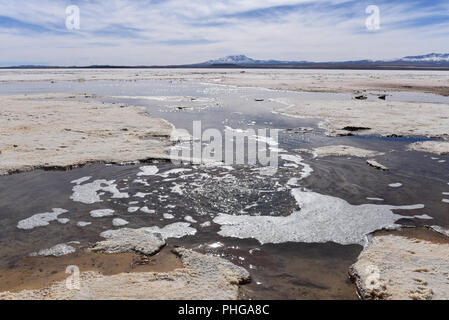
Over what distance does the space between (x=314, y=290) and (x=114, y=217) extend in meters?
3.99

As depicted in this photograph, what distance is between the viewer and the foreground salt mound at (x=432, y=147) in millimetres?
10724

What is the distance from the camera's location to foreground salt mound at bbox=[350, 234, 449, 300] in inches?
159

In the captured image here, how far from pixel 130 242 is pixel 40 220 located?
2133 mm

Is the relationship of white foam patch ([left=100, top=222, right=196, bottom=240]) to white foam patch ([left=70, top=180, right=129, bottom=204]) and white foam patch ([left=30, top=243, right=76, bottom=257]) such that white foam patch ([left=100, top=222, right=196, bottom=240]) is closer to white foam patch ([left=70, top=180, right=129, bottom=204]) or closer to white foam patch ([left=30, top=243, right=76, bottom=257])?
white foam patch ([left=30, top=243, right=76, bottom=257])

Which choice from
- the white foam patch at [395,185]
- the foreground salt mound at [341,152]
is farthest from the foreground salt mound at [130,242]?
the foreground salt mound at [341,152]

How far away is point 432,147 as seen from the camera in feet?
36.6

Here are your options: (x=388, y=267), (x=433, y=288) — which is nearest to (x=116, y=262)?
(x=388, y=267)

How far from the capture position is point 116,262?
478cm

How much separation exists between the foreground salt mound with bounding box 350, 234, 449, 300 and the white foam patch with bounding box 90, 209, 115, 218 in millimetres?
4615

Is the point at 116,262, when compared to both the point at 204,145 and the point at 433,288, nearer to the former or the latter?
the point at 433,288

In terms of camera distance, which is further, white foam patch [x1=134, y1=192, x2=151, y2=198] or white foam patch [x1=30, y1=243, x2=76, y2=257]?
white foam patch [x1=134, y1=192, x2=151, y2=198]

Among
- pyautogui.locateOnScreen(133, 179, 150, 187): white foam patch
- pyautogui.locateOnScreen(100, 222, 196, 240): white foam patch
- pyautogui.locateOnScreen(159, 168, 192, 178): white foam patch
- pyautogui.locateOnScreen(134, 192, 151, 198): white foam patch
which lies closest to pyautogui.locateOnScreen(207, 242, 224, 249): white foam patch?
pyautogui.locateOnScreen(100, 222, 196, 240): white foam patch

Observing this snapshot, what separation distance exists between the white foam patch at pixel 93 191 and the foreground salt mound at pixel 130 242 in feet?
5.60
